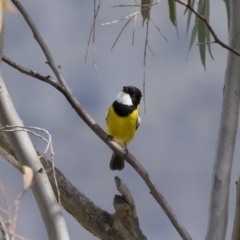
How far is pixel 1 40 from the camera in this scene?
901 mm

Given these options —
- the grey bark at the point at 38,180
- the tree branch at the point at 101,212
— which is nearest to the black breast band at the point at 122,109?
the tree branch at the point at 101,212

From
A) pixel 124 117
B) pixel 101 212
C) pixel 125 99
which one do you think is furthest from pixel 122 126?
pixel 101 212

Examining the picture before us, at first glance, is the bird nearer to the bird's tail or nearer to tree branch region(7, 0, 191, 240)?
the bird's tail

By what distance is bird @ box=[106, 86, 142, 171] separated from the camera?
268 cm

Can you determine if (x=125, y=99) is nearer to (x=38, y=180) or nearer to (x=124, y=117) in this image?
(x=124, y=117)

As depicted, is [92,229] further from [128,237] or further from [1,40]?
[1,40]

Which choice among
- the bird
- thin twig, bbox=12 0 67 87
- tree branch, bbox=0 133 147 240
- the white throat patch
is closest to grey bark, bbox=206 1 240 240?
tree branch, bbox=0 133 147 240

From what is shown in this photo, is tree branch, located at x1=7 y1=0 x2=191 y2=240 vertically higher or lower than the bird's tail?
lower

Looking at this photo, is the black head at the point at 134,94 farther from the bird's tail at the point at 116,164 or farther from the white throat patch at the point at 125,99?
the bird's tail at the point at 116,164

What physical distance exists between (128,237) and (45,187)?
82cm

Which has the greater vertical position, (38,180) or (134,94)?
(134,94)

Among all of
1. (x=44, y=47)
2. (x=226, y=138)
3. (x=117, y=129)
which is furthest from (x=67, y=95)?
(x=117, y=129)

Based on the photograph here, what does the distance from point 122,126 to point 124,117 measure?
0.17 feet

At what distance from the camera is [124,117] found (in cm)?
270
